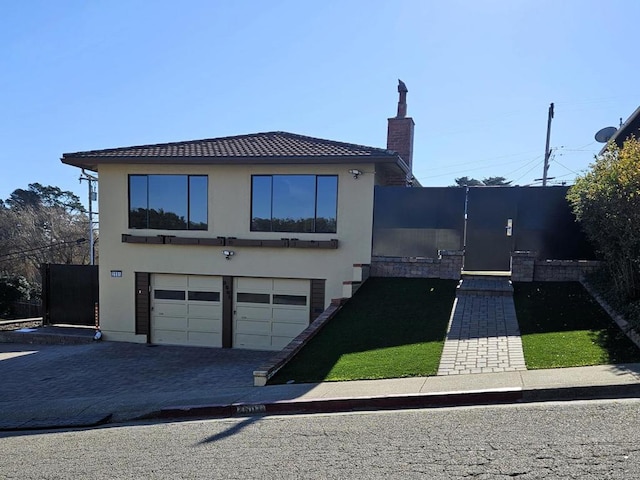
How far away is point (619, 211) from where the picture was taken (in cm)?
760

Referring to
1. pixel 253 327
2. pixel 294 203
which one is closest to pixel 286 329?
pixel 253 327

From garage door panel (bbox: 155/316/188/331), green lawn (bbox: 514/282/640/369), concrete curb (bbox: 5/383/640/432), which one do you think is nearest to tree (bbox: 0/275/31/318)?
garage door panel (bbox: 155/316/188/331)

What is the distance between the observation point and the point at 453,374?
6.54m

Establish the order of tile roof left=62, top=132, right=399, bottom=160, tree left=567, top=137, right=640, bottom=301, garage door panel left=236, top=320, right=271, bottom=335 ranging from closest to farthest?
1. tree left=567, top=137, right=640, bottom=301
2. tile roof left=62, top=132, right=399, bottom=160
3. garage door panel left=236, top=320, right=271, bottom=335

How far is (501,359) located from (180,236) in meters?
10.6

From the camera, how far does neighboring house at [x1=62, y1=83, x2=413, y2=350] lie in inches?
519

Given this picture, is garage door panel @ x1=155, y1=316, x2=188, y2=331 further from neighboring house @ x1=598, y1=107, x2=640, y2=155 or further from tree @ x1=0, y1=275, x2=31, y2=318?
neighboring house @ x1=598, y1=107, x2=640, y2=155

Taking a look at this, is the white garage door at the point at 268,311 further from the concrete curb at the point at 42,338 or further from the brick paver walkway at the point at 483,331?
the concrete curb at the point at 42,338

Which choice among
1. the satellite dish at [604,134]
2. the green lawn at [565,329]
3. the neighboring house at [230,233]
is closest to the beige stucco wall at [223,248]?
the neighboring house at [230,233]

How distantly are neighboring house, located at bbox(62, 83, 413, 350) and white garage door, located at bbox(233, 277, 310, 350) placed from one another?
0.11ft

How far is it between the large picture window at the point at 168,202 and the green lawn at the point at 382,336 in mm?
6126

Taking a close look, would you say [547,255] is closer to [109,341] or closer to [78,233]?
[109,341]

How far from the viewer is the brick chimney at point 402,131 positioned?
648 inches

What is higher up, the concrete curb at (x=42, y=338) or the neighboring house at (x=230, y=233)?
the neighboring house at (x=230, y=233)
